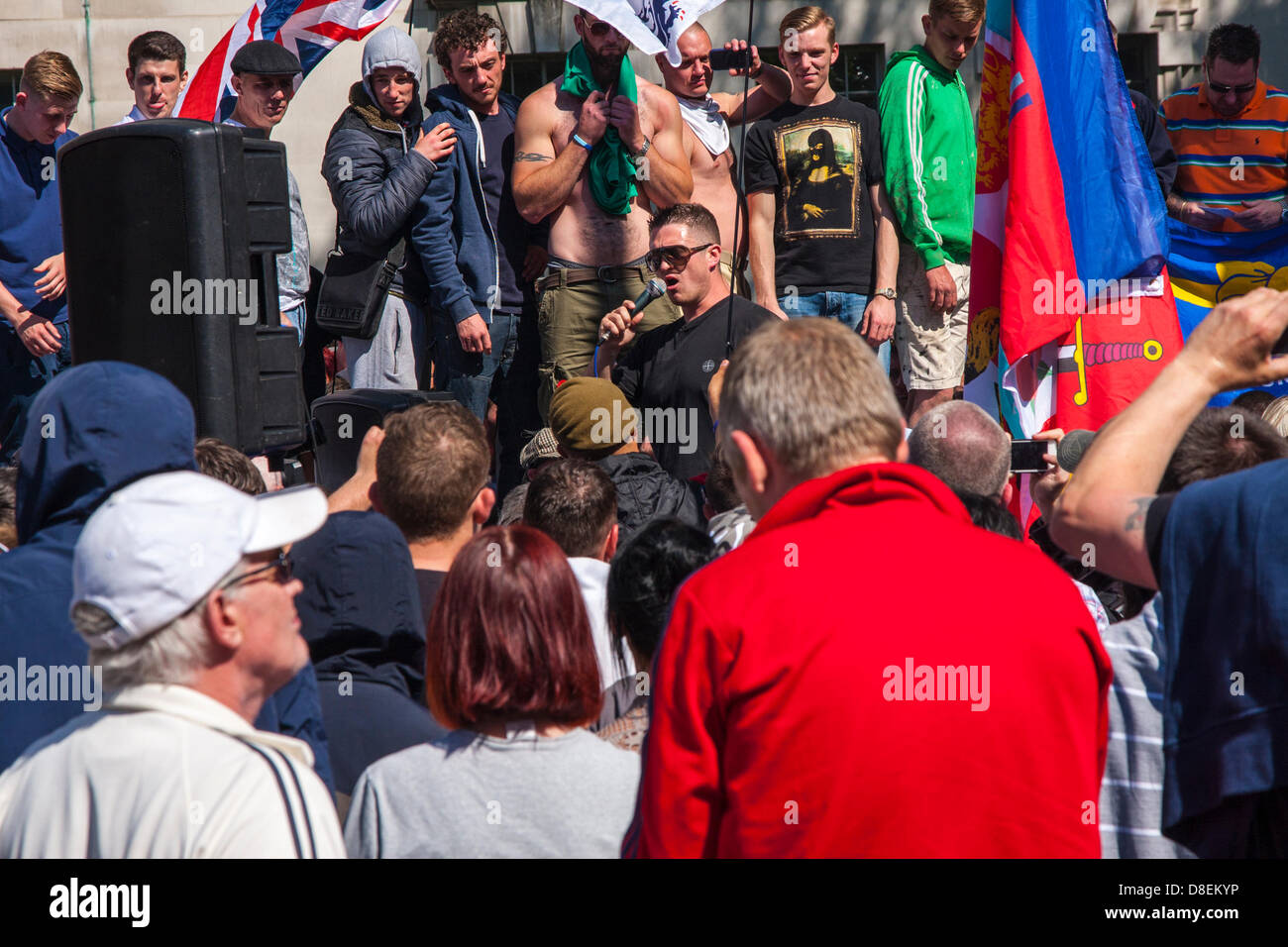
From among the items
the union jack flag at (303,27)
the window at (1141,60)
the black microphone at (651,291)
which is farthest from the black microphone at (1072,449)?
the window at (1141,60)

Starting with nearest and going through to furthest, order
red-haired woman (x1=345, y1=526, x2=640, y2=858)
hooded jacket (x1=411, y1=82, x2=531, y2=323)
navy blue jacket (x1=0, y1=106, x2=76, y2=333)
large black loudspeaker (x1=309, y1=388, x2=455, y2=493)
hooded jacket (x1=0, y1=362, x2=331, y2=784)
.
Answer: red-haired woman (x1=345, y1=526, x2=640, y2=858), hooded jacket (x1=0, y1=362, x2=331, y2=784), large black loudspeaker (x1=309, y1=388, x2=455, y2=493), hooded jacket (x1=411, y1=82, x2=531, y2=323), navy blue jacket (x1=0, y1=106, x2=76, y2=333)

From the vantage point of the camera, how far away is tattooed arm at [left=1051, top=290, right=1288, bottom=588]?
221 cm

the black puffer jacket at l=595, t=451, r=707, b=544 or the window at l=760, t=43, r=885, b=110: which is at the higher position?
the window at l=760, t=43, r=885, b=110

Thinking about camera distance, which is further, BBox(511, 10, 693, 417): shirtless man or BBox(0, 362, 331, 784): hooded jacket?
BBox(511, 10, 693, 417): shirtless man

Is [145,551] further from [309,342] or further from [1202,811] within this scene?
[309,342]

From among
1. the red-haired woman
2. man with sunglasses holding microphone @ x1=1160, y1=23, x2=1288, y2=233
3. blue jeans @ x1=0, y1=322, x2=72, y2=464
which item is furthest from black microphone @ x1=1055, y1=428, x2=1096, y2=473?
blue jeans @ x1=0, y1=322, x2=72, y2=464

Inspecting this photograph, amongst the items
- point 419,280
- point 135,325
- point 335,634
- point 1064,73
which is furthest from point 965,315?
point 335,634

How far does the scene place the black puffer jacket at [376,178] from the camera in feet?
21.6

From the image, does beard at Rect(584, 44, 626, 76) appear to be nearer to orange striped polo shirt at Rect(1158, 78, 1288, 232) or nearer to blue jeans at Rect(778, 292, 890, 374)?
blue jeans at Rect(778, 292, 890, 374)

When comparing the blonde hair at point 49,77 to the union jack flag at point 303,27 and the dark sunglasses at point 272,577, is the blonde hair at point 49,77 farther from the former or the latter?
the dark sunglasses at point 272,577

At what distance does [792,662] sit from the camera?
6.49 ft

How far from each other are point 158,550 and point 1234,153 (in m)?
7.31

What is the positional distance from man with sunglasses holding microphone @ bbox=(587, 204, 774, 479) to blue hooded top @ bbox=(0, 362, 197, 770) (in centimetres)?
297

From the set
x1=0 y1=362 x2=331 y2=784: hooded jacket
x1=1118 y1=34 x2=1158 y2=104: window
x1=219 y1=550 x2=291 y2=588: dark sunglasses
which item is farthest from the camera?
x1=1118 y1=34 x2=1158 y2=104: window
